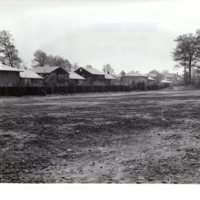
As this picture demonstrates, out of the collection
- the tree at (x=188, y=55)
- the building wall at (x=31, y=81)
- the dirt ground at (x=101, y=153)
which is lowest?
the dirt ground at (x=101, y=153)

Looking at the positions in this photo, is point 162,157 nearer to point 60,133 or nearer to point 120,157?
point 120,157

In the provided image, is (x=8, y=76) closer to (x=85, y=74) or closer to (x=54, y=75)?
(x=54, y=75)

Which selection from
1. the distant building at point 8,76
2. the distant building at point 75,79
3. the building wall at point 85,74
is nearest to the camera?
the distant building at point 8,76

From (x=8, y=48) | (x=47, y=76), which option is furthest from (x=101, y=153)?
(x=47, y=76)

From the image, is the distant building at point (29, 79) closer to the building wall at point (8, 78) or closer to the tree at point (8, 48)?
the tree at point (8, 48)

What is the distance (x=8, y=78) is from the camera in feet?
159

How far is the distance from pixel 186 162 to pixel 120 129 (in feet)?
12.9

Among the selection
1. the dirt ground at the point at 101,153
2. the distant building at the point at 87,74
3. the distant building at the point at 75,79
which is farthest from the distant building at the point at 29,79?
the dirt ground at the point at 101,153

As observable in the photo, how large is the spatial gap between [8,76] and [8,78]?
342mm

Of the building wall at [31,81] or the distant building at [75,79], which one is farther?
the distant building at [75,79]

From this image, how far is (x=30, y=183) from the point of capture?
5.14 m

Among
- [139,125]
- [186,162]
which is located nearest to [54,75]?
[139,125]

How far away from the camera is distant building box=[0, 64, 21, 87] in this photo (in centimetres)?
4694

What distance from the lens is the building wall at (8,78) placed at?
154 feet
